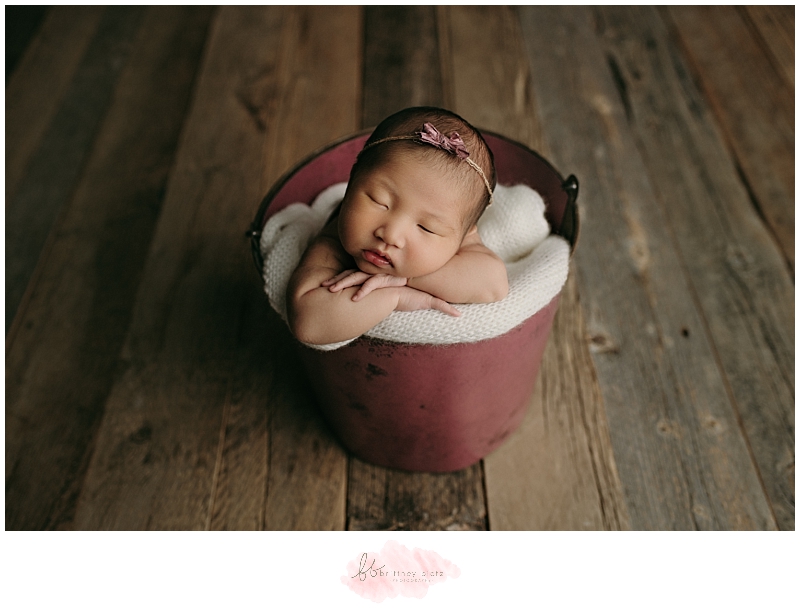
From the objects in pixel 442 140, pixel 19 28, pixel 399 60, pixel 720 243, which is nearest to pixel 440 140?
pixel 442 140

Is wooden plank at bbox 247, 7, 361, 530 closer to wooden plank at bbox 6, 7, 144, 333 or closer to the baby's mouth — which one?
the baby's mouth

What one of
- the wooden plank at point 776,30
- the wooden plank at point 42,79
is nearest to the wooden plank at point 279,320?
the wooden plank at point 42,79

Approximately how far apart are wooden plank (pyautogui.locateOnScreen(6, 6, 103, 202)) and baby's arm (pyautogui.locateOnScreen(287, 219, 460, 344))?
3.53 feet

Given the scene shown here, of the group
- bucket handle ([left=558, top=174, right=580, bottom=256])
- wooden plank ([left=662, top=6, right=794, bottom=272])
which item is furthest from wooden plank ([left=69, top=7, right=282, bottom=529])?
wooden plank ([left=662, top=6, right=794, bottom=272])

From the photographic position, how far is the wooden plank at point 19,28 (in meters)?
1.78

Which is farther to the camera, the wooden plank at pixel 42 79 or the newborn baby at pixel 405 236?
the wooden plank at pixel 42 79

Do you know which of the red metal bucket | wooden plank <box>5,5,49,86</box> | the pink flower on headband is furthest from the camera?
wooden plank <box>5,5,49,86</box>

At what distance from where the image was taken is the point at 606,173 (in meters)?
1.41

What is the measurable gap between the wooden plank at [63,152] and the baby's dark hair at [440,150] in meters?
0.94

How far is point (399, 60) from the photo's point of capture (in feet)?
5.48

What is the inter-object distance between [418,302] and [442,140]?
0.18m
